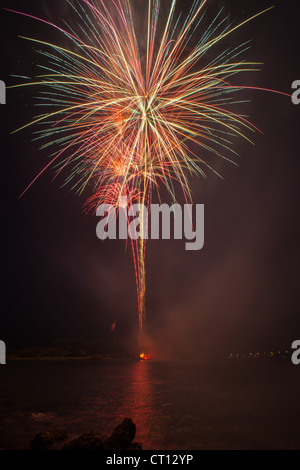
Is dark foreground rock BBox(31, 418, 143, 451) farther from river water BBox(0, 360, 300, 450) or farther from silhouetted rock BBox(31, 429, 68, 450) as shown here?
river water BBox(0, 360, 300, 450)

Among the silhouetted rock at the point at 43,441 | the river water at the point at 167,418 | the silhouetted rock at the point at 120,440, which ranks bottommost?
the river water at the point at 167,418

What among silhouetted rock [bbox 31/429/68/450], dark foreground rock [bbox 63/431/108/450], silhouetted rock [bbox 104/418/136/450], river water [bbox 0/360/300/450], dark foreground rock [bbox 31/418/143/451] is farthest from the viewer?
river water [bbox 0/360/300/450]

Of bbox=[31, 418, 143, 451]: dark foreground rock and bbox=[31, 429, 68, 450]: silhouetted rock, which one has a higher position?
bbox=[31, 418, 143, 451]: dark foreground rock

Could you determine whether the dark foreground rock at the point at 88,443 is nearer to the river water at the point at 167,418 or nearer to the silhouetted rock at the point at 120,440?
the silhouetted rock at the point at 120,440

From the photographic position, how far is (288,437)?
14.7 meters

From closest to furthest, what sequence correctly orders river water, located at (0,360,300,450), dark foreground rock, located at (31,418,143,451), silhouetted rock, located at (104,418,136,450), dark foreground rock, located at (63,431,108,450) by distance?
dark foreground rock, located at (63,431,108,450) < dark foreground rock, located at (31,418,143,451) < silhouetted rock, located at (104,418,136,450) < river water, located at (0,360,300,450)

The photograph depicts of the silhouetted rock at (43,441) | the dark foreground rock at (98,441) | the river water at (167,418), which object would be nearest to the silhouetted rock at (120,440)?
the dark foreground rock at (98,441)

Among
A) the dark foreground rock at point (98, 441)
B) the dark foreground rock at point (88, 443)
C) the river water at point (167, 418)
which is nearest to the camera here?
the dark foreground rock at point (88, 443)

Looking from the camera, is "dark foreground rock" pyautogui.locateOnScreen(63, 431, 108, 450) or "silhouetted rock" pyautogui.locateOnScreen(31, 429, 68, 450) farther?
"silhouetted rock" pyautogui.locateOnScreen(31, 429, 68, 450)

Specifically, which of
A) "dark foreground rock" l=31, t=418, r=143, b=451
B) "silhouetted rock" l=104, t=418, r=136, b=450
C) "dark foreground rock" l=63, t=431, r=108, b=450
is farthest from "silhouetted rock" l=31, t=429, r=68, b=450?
"silhouetted rock" l=104, t=418, r=136, b=450

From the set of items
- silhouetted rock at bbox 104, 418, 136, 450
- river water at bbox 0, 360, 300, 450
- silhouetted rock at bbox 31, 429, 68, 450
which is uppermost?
silhouetted rock at bbox 104, 418, 136, 450

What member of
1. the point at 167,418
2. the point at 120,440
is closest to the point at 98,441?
the point at 120,440

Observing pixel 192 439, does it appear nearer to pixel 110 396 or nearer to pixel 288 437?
pixel 288 437
